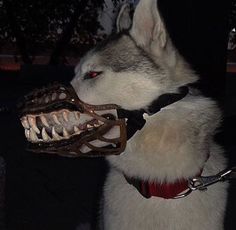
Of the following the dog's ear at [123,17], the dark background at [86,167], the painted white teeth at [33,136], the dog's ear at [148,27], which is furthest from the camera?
the dark background at [86,167]

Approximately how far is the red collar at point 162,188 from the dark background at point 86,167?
1.81 ft

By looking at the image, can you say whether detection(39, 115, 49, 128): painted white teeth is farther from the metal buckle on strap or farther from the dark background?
the dark background

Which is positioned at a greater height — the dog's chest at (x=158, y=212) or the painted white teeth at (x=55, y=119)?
the painted white teeth at (x=55, y=119)

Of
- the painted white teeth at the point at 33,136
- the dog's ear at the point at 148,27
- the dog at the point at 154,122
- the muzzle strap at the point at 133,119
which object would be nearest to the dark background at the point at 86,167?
the dog at the point at 154,122

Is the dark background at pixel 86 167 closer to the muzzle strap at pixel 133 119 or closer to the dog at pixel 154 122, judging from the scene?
the dog at pixel 154 122

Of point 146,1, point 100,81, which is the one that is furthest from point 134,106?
point 146,1

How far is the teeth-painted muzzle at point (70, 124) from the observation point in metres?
2.81

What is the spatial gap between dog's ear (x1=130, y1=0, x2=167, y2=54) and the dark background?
28.0 inches

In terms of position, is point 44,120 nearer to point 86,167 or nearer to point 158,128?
point 158,128

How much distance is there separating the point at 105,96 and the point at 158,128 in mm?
293

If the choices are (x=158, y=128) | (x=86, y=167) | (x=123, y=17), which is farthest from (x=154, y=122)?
(x=86, y=167)

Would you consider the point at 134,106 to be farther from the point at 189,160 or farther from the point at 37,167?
the point at 37,167

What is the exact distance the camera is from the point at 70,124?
288cm

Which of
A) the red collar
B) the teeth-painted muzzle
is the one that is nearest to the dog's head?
the teeth-painted muzzle
